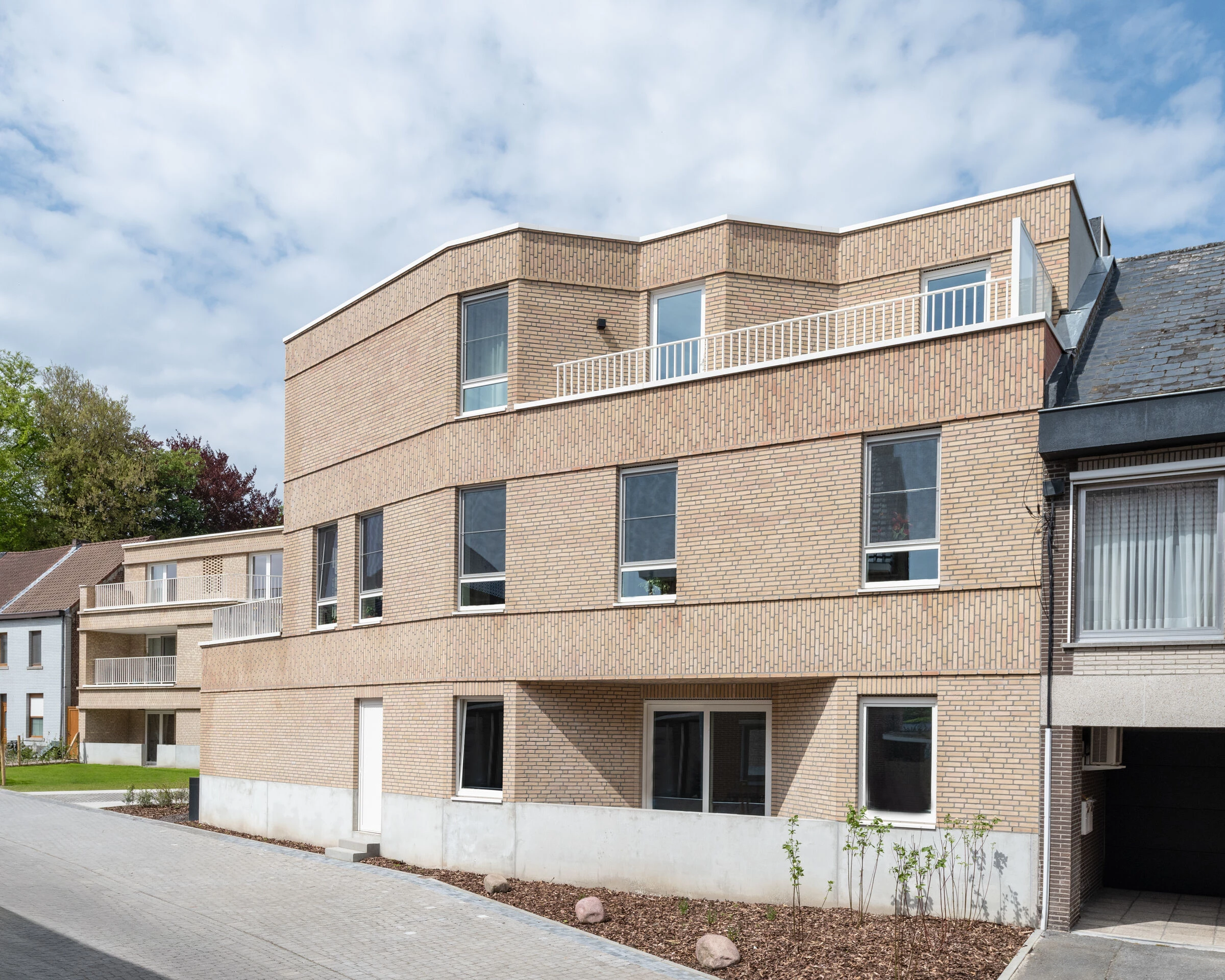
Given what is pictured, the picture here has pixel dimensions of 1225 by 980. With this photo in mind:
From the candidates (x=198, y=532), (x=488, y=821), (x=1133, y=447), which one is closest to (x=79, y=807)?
(x=488, y=821)

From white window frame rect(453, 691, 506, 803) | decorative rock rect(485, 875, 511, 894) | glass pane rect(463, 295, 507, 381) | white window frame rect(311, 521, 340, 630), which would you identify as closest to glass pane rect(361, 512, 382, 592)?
white window frame rect(311, 521, 340, 630)

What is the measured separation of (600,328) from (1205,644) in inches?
380

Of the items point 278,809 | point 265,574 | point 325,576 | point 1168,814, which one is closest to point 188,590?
point 265,574

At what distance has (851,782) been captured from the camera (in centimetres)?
1396

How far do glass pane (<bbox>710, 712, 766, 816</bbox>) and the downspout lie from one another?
411 cm

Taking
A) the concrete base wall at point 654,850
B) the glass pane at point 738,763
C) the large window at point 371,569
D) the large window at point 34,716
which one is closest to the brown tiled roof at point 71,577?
the large window at point 34,716

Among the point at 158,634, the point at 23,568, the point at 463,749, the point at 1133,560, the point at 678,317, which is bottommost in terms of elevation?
the point at 158,634

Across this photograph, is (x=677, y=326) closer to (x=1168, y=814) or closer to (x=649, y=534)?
(x=649, y=534)

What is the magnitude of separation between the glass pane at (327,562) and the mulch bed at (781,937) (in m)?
7.55

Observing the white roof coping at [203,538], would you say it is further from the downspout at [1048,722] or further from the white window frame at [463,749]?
the downspout at [1048,722]

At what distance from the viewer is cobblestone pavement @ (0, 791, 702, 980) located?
1134cm

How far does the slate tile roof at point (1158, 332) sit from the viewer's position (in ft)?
42.8

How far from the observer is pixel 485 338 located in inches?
720

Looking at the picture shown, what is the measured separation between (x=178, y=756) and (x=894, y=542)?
34569 millimetres
